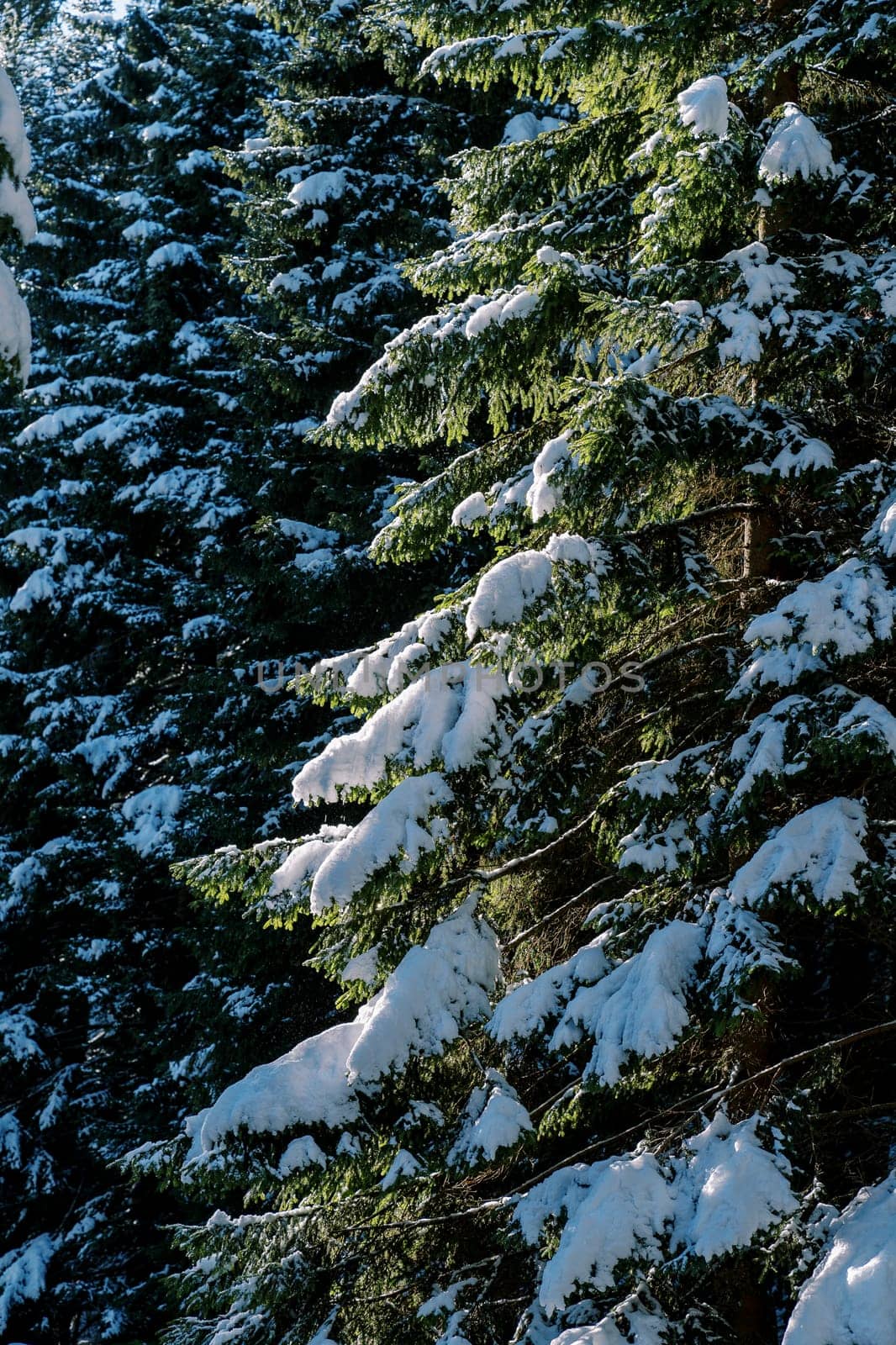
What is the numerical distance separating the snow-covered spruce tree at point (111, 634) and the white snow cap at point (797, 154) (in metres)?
8.46

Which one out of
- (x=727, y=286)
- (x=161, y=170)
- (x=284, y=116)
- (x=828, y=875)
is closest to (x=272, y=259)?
(x=284, y=116)

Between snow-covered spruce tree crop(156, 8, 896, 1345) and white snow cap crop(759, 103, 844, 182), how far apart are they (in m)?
0.02

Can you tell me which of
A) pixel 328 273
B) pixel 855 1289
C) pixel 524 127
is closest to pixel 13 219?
pixel 855 1289

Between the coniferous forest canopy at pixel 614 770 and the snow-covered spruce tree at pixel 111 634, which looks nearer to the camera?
the coniferous forest canopy at pixel 614 770

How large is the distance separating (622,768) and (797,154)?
2.60 metres

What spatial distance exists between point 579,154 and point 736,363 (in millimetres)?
1781

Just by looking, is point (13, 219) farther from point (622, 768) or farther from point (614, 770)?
point (614, 770)

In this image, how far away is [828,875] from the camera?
350 cm

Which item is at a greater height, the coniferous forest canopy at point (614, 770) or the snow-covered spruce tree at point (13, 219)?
the snow-covered spruce tree at point (13, 219)

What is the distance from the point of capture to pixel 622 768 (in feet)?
16.0

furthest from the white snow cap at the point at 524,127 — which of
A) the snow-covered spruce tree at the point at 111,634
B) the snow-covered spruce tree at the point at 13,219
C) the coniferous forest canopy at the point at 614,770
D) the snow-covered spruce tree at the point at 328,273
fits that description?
the snow-covered spruce tree at the point at 13,219

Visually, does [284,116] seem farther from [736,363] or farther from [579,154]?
[736,363]

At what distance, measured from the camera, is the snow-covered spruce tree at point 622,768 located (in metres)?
3.73

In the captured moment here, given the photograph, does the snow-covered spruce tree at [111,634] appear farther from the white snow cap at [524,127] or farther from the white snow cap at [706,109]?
the white snow cap at [706,109]
